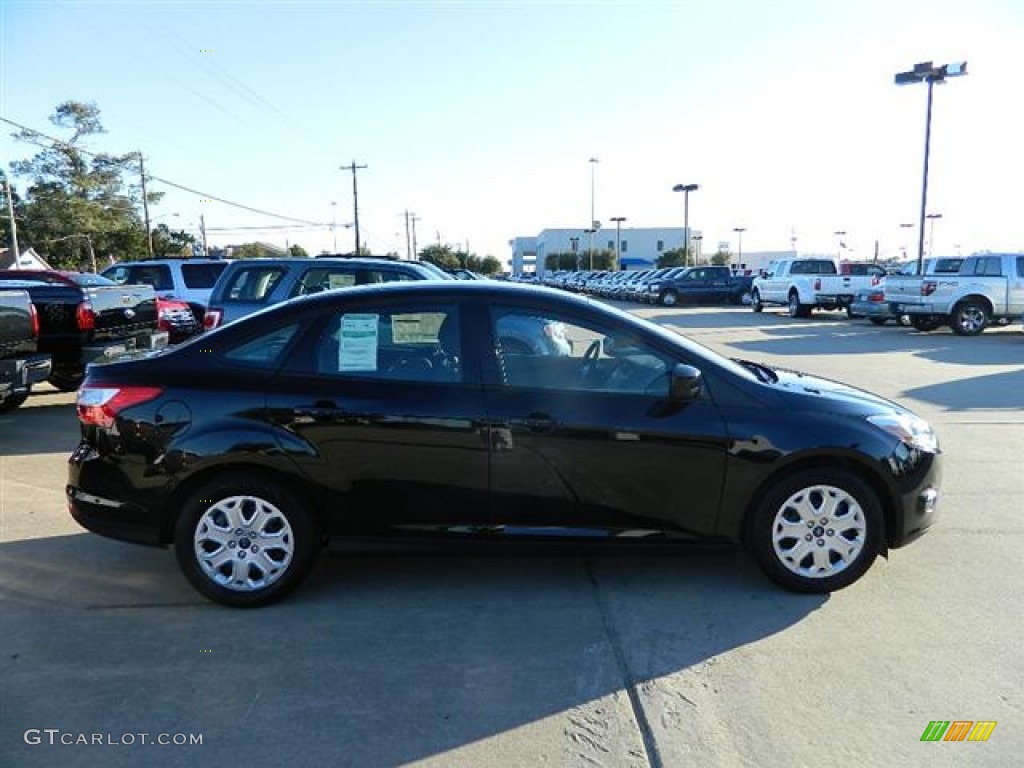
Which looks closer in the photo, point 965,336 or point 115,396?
point 115,396

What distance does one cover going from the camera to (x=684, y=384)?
13.0ft

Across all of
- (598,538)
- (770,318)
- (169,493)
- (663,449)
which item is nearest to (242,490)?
(169,493)

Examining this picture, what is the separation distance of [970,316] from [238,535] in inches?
788

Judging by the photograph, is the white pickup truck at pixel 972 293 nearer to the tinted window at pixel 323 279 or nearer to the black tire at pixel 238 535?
the tinted window at pixel 323 279

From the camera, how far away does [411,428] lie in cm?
399

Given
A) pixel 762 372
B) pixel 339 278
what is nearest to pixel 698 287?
pixel 339 278

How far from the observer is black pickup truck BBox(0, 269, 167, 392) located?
934 centimetres

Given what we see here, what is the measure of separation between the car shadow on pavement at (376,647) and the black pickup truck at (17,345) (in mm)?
3911

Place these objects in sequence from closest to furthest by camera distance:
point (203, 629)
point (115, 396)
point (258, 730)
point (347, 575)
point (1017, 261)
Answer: point (258, 730) < point (203, 629) < point (115, 396) < point (347, 575) < point (1017, 261)

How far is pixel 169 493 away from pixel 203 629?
704 millimetres

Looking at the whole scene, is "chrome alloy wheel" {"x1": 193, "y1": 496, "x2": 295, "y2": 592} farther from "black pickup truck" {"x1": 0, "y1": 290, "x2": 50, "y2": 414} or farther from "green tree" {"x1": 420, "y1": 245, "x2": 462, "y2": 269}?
"green tree" {"x1": 420, "y1": 245, "x2": 462, "y2": 269}

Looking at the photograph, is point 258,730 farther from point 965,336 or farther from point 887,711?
point 965,336

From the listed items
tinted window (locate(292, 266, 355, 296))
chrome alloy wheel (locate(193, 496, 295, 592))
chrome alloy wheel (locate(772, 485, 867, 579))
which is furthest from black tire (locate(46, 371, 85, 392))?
chrome alloy wheel (locate(772, 485, 867, 579))

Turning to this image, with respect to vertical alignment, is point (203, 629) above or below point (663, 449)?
below
